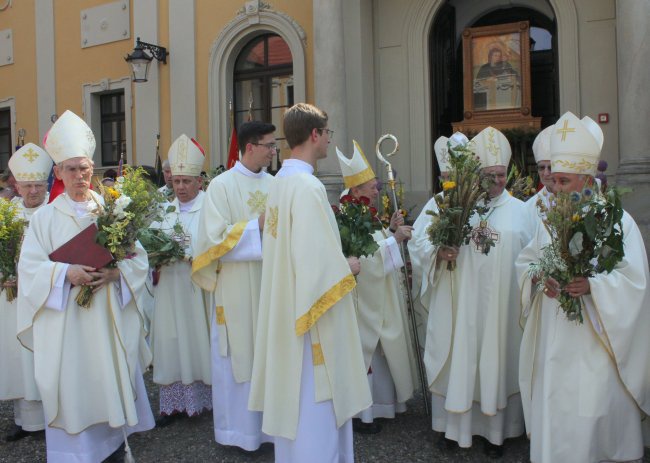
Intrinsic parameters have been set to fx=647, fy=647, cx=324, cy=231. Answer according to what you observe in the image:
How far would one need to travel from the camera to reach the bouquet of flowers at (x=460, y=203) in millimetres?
4406

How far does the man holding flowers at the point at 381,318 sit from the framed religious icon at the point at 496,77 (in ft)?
19.1

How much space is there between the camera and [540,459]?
147 inches

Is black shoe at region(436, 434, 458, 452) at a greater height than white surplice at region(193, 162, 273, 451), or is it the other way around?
white surplice at region(193, 162, 273, 451)

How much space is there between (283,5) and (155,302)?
7435 mm

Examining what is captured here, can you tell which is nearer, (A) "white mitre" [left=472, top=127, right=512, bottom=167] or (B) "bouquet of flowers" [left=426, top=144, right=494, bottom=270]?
(B) "bouquet of flowers" [left=426, top=144, right=494, bottom=270]

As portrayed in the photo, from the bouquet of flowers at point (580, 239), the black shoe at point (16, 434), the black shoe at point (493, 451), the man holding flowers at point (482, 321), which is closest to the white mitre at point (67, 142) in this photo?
the black shoe at point (16, 434)

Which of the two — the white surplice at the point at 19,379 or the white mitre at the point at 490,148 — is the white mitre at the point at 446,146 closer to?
the white mitre at the point at 490,148

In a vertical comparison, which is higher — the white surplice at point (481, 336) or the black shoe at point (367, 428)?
the white surplice at point (481, 336)

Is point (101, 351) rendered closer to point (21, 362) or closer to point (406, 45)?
point (21, 362)

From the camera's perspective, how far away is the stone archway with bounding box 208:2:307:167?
37.1ft

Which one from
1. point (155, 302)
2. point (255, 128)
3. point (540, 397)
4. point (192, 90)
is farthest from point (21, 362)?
point (192, 90)

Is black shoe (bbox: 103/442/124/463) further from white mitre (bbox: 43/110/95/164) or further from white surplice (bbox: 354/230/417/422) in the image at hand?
white mitre (bbox: 43/110/95/164)

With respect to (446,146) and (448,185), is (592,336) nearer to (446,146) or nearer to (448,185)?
(448,185)

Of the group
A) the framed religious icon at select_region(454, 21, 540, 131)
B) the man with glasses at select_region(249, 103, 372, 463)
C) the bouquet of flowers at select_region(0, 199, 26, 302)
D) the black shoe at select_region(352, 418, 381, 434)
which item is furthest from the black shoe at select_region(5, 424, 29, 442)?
the framed religious icon at select_region(454, 21, 540, 131)
